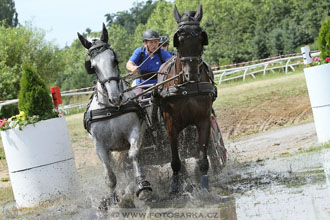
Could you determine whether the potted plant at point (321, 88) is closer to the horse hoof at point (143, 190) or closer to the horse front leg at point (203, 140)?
the horse front leg at point (203, 140)

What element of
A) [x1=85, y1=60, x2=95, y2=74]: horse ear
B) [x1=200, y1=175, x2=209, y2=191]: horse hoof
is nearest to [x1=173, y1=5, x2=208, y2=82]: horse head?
[x1=85, y1=60, x2=95, y2=74]: horse ear

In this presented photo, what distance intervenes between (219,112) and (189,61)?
34.6 feet

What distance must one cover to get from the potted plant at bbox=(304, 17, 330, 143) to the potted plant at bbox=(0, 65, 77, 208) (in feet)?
14.4

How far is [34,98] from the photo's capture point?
8.35 metres

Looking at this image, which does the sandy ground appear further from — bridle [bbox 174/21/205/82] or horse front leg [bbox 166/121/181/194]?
bridle [bbox 174/21/205/82]

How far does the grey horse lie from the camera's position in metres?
6.26

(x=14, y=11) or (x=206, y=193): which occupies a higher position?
(x=14, y=11)

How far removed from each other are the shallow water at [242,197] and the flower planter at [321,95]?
32.9 inches

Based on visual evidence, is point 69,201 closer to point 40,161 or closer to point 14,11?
point 40,161

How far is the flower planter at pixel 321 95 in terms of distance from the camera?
8.77 meters

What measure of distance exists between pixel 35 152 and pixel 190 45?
11.3 feet

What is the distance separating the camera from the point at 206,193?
6.43 m

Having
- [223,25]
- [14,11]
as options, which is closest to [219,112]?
[223,25]

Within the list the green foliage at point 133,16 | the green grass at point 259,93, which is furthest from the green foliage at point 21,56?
the green foliage at point 133,16
